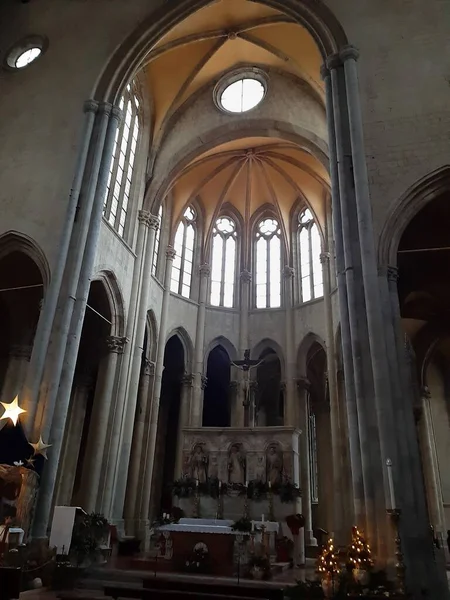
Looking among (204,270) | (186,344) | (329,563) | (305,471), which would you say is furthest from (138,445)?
(329,563)

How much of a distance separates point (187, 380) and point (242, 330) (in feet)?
11.7

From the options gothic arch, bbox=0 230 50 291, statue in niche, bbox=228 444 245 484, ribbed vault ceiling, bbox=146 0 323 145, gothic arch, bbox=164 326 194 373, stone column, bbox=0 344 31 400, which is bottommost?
statue in niche, bbox=228 444 245 484

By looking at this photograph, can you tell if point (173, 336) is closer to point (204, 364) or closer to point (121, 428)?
point (204, 364)

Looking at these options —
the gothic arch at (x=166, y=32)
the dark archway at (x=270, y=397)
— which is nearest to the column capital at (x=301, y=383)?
the dark archway at (x=270, y=397)

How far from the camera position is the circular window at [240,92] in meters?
20.4

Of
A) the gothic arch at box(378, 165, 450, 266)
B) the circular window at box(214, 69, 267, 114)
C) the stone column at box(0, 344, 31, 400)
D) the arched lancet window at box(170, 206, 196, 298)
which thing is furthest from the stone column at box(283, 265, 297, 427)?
the gothic arch at box(378, 165, 450, 266)

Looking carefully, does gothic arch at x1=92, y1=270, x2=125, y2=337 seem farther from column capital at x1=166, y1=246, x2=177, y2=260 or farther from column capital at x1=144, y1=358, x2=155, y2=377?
column capital at x1=166, y1=246, x2=177, y2=260

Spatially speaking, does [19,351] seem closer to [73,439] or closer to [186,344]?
[73,439]

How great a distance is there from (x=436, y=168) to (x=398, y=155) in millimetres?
891

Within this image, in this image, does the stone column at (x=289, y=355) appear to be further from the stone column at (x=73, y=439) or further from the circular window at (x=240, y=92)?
the stone column at (x=73, y=439)

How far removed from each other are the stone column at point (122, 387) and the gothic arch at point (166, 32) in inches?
199

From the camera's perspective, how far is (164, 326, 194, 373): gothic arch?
2173 centimetres

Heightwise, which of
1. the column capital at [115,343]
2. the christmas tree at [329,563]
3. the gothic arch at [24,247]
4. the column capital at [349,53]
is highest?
the column capital at [349,53]

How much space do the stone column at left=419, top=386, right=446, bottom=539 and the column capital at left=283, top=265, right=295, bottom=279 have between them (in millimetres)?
7750
